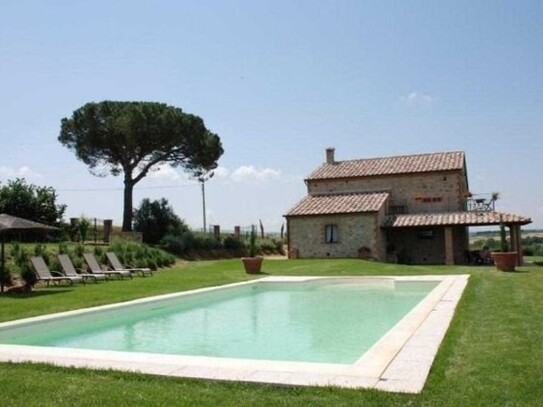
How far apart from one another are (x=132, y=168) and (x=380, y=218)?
16521 mm

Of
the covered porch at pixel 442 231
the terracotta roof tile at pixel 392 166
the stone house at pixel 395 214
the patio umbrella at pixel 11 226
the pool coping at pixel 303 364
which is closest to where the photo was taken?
the pool coping at pixel 303 364

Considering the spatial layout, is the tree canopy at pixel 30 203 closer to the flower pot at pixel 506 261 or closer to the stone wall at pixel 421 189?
the stone wall at pixel 421 189

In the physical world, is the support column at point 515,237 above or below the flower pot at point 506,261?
above

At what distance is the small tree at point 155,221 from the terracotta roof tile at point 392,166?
9387mm

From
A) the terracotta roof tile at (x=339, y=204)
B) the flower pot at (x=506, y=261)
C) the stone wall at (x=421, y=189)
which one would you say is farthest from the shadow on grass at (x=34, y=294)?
the stone wall at (x=421, y=189)

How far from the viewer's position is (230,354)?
7387 mm

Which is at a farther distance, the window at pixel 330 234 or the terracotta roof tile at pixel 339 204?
the window at pixel 330 234

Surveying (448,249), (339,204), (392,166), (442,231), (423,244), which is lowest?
(448,249)

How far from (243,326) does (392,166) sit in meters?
22.4

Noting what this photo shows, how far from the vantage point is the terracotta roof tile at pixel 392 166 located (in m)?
29.4

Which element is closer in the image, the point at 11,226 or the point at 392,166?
the point at 11,226

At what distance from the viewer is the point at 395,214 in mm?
29109

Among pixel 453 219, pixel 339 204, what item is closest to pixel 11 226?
pixel 339 204

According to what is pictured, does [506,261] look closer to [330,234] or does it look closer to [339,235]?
[339,235]
